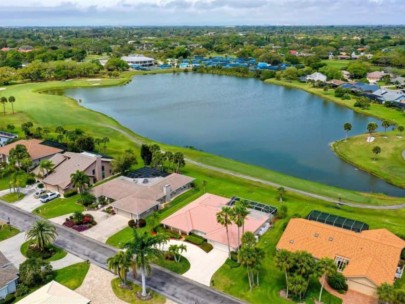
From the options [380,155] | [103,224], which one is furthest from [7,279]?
[380,155]

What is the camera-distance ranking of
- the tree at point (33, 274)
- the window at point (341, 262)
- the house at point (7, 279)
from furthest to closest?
the window at point (341, 262)
the tree at point (33, 274)
the house at point (7, 279)

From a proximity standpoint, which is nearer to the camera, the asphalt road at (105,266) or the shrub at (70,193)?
the asphalt road at (105,266)

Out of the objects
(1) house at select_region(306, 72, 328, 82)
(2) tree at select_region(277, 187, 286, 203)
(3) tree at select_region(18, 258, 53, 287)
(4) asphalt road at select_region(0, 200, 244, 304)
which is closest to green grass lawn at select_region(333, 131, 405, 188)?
(2) tree at select_region(277, 187, 286, 203)

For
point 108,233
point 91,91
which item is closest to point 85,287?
point 108,233

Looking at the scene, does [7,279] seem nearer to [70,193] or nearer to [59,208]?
[59,208]

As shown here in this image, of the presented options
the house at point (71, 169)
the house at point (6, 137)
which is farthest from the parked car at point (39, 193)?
the house at point (6, 137)

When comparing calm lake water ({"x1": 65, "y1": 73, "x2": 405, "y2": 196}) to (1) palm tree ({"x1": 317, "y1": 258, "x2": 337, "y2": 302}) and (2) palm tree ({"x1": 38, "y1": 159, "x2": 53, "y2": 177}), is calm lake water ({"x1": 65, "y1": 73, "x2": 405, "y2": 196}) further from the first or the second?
(1) palm tree ({"x1": 317, "y1": 258, "x2": 337, "y2": 302})

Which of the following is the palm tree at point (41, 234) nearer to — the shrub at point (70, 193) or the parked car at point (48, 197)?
the parked car at point (48, 197)
